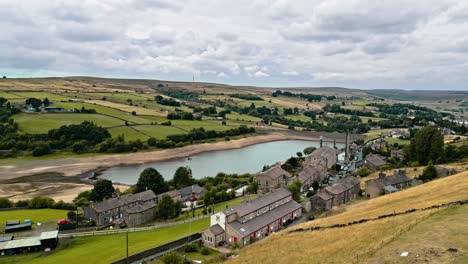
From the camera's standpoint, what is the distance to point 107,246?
35.2 metres

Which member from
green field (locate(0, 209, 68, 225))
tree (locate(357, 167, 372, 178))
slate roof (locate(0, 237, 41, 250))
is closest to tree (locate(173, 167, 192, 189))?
green field (locate(0, 209, 68, 225))

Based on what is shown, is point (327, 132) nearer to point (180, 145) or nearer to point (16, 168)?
point (180, 145)

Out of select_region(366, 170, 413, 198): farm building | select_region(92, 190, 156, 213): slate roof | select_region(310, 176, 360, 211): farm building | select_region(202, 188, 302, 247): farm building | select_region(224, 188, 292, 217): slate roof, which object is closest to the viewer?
select_region(202, 188, 302, 247): farm building

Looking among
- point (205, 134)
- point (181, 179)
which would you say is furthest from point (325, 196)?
point (205, 134)

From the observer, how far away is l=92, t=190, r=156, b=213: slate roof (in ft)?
146

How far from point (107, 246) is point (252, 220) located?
48.0ft

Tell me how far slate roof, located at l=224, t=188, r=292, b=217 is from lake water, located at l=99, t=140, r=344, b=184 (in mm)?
32809

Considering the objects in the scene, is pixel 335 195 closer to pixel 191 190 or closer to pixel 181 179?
pixel 191 190

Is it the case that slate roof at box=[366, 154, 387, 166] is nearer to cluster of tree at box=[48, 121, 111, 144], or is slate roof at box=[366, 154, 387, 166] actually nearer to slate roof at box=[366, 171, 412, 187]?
slate roof at box=[366, 171, 412, 187]

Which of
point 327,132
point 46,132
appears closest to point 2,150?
point 46,132

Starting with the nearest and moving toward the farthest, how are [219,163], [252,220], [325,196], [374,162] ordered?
1. [252,220]
2. [325,196]
3. [374,162]
4. [219,163]

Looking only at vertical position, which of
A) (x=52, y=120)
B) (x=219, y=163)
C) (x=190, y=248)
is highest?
(x=52, y=120)

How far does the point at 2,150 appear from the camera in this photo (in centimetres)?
8625

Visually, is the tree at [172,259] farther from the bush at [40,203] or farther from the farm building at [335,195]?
the bush at [40,203]
